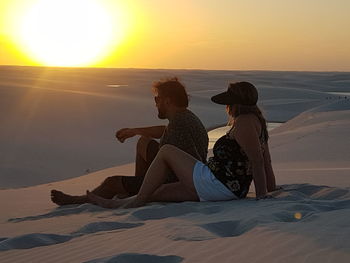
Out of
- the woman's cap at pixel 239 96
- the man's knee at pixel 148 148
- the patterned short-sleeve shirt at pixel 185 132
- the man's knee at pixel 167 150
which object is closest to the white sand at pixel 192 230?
the man's knee at pixel 167 150

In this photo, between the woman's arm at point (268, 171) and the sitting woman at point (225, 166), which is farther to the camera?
the woman's arm at point (268, 171)

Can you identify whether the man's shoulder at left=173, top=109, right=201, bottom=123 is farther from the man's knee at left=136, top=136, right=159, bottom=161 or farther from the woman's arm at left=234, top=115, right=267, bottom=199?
the woman's arm at left=234, top=115, right=267, bottom=199

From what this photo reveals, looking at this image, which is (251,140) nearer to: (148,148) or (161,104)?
(161,104)

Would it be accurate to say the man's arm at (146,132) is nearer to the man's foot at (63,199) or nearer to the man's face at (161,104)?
the man's face at (161,104)

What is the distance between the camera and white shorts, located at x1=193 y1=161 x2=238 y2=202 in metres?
5.15

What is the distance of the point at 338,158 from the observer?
1059cm

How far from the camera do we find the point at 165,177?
5352 millimetres

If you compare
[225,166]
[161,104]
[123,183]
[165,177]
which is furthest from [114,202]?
[225,166]

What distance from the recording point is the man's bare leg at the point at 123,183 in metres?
5.91

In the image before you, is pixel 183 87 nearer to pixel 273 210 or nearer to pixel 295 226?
pixel 273 210

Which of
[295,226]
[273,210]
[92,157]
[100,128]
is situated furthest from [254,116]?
[100,128]

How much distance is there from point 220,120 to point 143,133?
20.6 metres

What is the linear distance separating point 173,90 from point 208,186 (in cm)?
93

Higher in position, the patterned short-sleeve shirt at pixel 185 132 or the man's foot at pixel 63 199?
the patterned short-sleeve shirt at pixel 185 132
